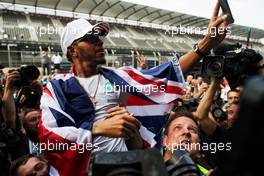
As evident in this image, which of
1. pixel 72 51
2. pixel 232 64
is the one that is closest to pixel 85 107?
pixel 72 51

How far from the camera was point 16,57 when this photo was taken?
41.7ft

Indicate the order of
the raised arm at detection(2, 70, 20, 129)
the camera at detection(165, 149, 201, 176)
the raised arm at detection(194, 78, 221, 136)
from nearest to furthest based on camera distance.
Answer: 1. the camera at detection(165, 149, 201, 176)
2. the raised arm at detection(194, 78, 221, 136)
3. the raised arm at detection(2, 70, 20, 129)

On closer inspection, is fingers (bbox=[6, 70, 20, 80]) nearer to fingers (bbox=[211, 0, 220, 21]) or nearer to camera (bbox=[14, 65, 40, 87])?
camera (bbox=[14, 65, 40, 87])

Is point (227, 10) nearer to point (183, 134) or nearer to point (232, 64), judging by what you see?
point (232, 64)

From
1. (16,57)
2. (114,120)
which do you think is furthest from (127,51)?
(114,120)

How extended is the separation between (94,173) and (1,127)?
104 inches

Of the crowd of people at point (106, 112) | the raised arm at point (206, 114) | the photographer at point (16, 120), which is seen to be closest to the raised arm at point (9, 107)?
the photographer at point (16, 120)

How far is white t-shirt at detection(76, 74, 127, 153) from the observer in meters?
1.83

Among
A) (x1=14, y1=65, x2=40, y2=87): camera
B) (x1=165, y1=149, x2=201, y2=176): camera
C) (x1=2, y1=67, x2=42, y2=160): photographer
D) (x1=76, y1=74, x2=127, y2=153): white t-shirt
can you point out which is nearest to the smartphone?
(x1=76, y1=74, x2=127, y2=153): white t-shirt

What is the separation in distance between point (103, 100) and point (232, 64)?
96cm

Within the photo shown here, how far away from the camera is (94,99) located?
1.90 metres

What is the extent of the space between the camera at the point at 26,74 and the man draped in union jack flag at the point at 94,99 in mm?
1639

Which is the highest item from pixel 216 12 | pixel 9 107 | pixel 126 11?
pixel 126 11

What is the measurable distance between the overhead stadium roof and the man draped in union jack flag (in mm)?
22432
